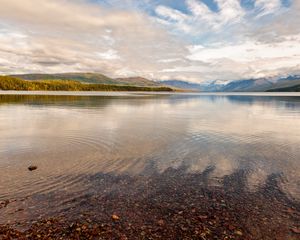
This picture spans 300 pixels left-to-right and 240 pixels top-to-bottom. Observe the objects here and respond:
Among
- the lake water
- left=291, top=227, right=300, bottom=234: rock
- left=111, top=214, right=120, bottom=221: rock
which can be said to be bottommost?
left=291, top=227, right=300, bottom=234: rock

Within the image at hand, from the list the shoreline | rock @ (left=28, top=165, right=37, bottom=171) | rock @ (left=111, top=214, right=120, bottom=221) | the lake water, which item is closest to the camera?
the shoreline

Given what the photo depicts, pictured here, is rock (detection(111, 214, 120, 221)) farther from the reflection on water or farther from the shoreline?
the reflection on water

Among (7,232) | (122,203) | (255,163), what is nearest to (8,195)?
(7,232)

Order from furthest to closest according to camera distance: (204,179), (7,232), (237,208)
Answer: (204,179) < (237,208) < (7,232)

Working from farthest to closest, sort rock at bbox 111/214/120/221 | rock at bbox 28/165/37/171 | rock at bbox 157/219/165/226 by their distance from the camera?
rock at bbox 28/165/37/171
rock at bbox 111/214/120/221
rock at bbox 157/219/165/226

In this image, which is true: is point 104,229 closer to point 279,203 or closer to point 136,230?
point 136,230

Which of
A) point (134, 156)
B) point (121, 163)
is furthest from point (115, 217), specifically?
point (134, 156)

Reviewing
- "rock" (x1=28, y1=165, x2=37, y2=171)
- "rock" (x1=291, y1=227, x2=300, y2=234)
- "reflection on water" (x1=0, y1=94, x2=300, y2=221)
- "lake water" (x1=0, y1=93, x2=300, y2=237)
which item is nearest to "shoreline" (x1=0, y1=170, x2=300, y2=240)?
"rock" (x1=291, y1=227, x2=300, y2=234)

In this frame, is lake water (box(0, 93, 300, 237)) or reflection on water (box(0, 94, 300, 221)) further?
reflection on water (box(0, 94, 300, 221))

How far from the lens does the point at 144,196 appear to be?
1138cm

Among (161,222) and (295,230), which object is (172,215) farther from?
(295,230)

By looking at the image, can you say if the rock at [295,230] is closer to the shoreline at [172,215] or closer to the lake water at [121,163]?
the shoreline at [172,215]

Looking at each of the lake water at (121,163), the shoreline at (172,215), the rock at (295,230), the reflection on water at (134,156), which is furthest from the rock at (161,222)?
the rock at (295,230)

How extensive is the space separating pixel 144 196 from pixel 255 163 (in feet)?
32.1
